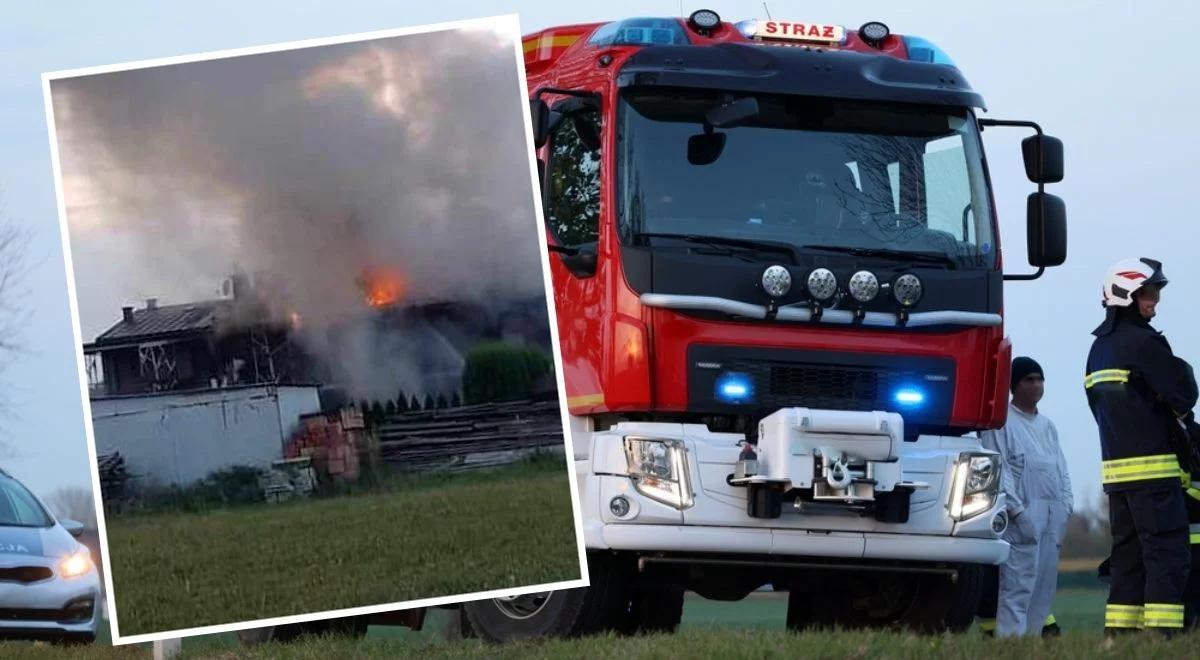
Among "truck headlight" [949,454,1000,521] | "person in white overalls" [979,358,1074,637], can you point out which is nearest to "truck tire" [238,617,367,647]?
"truck headlight" [949,454,1000,521]

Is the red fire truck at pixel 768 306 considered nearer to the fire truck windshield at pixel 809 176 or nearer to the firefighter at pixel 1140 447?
the fire truck windshield at pixel 809 176

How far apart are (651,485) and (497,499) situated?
5.93 ft

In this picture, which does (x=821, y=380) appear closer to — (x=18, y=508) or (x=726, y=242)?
(x=726, y=242)

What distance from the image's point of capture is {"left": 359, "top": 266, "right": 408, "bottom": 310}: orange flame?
8.31 m

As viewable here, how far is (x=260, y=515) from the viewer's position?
8.20 metres

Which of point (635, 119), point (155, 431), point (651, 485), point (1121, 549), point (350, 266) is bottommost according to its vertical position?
point (1121, 549)

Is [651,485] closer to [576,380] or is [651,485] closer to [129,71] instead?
[576,380]

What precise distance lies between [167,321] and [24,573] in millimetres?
5901

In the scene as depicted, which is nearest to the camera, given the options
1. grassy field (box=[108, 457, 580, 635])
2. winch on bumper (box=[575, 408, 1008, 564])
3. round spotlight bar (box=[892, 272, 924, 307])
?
grassy field (box=[108, 457, 580, 635])

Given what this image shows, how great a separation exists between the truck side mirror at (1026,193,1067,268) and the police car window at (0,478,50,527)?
6.95 m

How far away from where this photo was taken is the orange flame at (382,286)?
8312 millimetres

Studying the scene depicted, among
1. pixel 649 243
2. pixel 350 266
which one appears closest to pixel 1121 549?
pixel 649 243

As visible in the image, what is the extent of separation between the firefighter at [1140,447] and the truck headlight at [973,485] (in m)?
0.60

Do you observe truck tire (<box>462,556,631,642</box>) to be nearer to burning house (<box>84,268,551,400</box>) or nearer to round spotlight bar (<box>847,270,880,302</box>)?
round spotlight bar (<box>847,270,880,302</box>)
